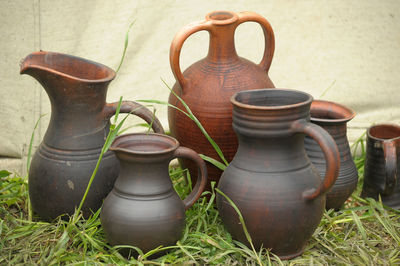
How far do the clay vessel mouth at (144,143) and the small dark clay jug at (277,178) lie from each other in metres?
0.26

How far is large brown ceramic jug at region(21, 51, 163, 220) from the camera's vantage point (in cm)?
229

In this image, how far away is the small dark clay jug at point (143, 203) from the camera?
209cm

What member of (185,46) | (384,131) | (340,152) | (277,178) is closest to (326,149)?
(277,178)

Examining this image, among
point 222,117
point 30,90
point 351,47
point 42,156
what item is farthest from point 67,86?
point 351,47

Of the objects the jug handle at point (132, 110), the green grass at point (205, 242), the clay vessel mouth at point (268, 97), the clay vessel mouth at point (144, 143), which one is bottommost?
the green grass at point (205, 242)

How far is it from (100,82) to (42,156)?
1.28 ft

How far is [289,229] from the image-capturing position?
2086 millimetres

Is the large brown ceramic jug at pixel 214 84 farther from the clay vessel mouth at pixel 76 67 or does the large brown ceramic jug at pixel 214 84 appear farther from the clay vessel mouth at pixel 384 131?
the clay vessel mouth at pixel 384 131

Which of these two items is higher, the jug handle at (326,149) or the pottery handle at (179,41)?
the pottery handle at (179,41)

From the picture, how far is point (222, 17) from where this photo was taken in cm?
254

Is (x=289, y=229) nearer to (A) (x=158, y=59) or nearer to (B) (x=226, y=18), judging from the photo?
(B) (x=226, y=18)

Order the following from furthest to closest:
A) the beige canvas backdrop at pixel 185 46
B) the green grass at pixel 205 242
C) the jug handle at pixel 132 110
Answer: the beige canvas backdrop at pixel 185 46 → the jug handle at pixel 132 110 → the green grass at pixel 205 242

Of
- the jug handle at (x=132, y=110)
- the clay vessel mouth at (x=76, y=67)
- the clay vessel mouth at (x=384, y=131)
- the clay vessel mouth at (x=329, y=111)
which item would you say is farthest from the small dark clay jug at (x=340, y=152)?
the clay vessel mouth at (x=76, y=67)

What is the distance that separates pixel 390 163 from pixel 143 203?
1.10 m
